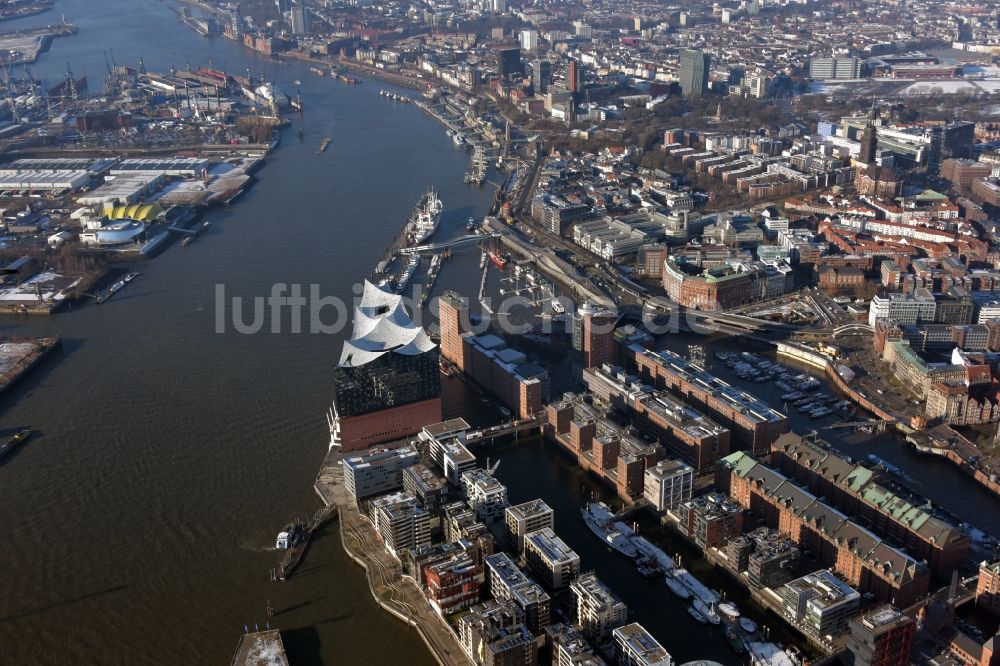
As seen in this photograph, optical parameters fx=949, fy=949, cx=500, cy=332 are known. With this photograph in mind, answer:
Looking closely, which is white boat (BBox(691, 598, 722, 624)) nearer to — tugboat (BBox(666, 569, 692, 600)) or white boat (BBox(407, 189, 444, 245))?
tugboat (BBox(666, 569, 692, 600))

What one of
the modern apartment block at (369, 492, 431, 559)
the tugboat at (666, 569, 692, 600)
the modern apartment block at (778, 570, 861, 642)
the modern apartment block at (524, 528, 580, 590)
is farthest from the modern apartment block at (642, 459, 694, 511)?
the modern apartment block at (369, 492, 431, 559)

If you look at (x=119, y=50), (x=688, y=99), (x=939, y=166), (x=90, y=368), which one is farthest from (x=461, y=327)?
(x=119, y=50)

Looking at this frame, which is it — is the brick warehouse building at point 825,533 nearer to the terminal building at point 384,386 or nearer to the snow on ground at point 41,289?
the terminal building at point 384,386

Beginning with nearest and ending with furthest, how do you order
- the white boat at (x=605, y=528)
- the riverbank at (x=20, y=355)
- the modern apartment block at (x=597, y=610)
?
the modern apartment block at (x=597, y=610)
the white boat at (x=605, y=528)
the riverbank at (x=20, y=355)

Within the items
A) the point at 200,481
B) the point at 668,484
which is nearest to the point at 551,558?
the point at 668,484

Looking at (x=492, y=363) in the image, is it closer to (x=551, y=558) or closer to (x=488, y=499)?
(x=488, y=499)

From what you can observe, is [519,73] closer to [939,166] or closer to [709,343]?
[939,166]

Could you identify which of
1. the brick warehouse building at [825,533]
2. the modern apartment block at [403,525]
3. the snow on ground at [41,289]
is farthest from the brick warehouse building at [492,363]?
the snow on ground at [41,289]
